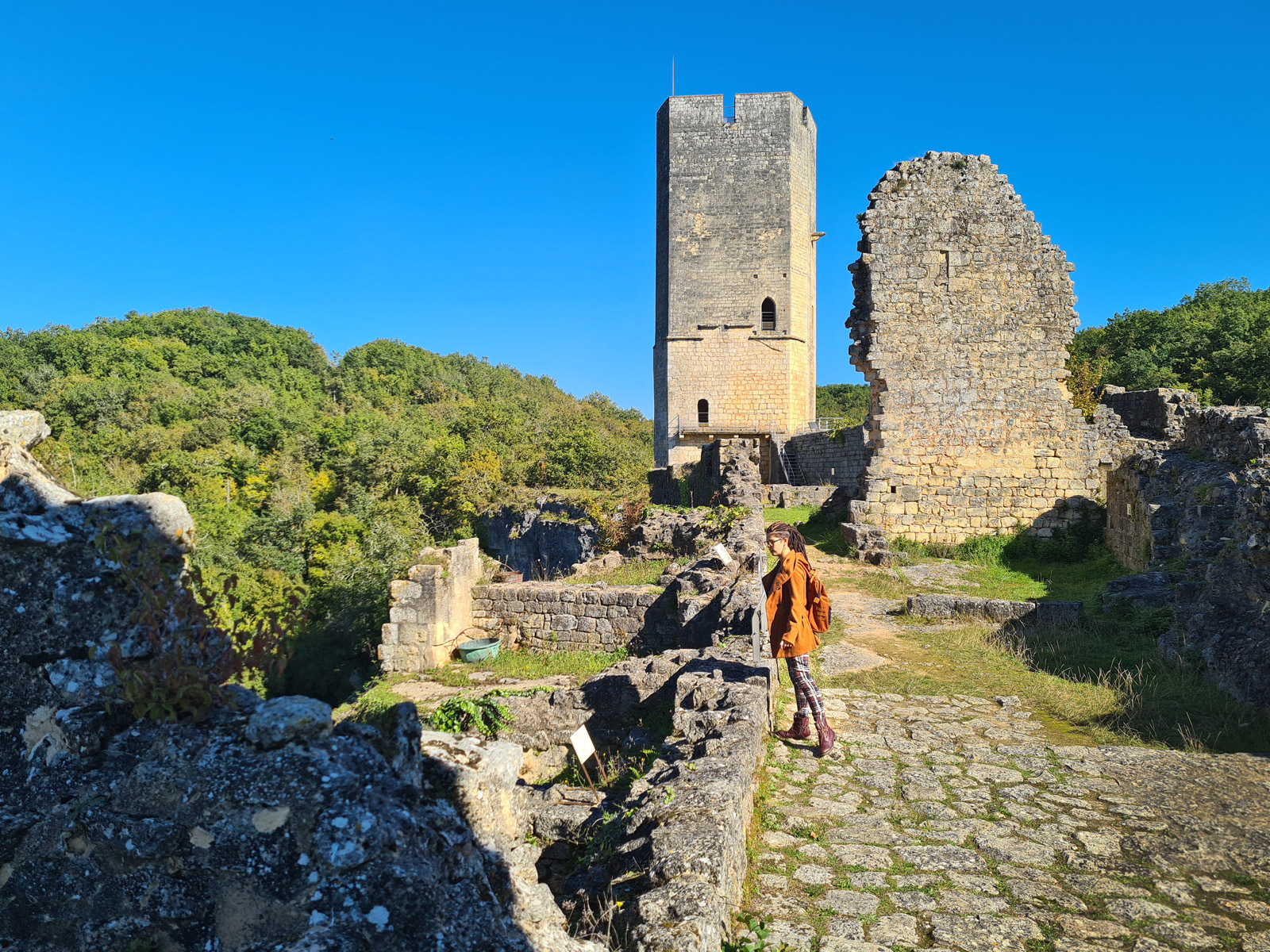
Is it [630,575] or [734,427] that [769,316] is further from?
[630,575]

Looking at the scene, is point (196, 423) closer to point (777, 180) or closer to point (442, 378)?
point (442, 378)

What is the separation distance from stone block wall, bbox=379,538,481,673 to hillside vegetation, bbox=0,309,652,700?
6362 millimetres

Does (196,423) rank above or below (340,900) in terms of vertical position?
above

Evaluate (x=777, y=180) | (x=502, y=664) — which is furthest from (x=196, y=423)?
(x=502, y=664)

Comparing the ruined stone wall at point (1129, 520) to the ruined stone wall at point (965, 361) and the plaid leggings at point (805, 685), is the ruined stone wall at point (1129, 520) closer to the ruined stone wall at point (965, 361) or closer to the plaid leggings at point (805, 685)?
the ruined stone wall at point (965, 361)

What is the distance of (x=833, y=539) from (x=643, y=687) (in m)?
6.98

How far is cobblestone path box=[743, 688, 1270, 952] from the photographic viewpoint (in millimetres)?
3090

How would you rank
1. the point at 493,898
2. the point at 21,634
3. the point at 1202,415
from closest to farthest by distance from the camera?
the point at 493,898 < the point at 21,634 < the point at 1202,415

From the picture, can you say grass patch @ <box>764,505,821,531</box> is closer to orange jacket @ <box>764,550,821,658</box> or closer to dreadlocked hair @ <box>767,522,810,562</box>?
dreadlocked hair @ <box>767,522,810,562</box>

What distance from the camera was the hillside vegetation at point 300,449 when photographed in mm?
25016

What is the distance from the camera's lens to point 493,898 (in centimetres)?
205

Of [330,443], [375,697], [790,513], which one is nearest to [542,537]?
[790,513]

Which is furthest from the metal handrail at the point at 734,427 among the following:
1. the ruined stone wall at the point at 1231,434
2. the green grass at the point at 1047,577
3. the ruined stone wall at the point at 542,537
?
the green grass at the point at 1047,577

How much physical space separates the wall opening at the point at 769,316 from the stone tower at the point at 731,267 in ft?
0.16
